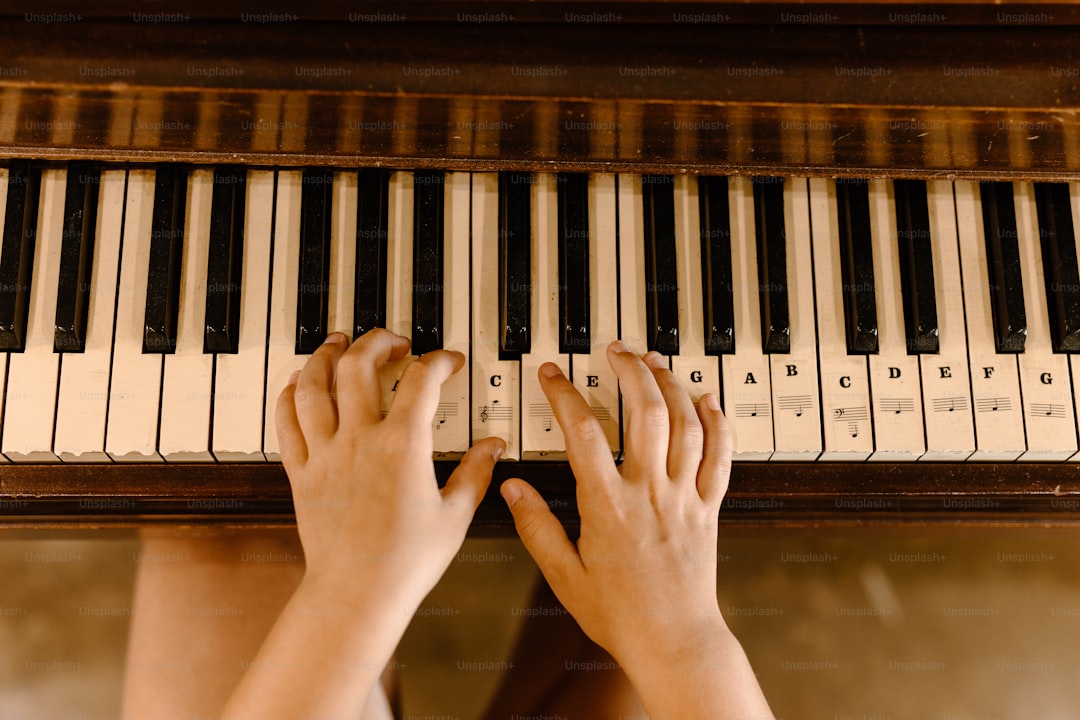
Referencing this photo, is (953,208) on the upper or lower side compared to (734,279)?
upper

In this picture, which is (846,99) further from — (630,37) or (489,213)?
(489,213)

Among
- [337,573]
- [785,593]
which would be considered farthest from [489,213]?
[785,593]

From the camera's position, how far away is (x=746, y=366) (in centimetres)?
106

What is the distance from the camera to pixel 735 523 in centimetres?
115

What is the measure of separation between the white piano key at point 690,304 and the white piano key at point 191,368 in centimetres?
70

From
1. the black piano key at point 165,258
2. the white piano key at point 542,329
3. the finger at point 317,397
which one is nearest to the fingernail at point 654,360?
the white piano key at point 542,329

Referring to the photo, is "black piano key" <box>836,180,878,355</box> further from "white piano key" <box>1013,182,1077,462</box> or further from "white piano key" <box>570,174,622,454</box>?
"white piano key" <box>570,174,622,454</box>

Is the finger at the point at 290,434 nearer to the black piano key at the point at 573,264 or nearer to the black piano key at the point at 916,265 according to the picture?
the black piano key at the point at 573,264

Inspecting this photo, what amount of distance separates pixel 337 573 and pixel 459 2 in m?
0.77

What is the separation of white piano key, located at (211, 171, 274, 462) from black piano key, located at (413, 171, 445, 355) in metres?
0.22

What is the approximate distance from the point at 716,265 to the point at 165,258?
0.84m

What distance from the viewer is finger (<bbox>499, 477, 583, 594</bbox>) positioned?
1.04m

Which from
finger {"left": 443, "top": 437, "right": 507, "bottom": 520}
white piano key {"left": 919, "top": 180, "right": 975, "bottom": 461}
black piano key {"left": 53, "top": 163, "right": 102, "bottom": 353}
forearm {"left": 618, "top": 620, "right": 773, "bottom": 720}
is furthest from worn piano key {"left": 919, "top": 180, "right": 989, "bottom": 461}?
black piano key {"left": 53, "top": 163, "right": 102, "bottom": 353}

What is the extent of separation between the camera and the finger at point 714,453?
3.35 feet
